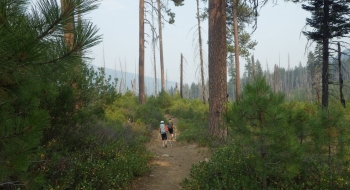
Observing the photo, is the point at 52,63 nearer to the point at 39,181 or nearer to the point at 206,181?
the point at 39,181

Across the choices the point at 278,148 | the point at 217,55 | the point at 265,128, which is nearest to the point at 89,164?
Result: the point at 265,128

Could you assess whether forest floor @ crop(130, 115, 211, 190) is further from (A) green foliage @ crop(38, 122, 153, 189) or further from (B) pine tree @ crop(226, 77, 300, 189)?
(B) pine tree @ crop(226, 77, 300, 189)

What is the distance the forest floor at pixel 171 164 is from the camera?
A: 607cm

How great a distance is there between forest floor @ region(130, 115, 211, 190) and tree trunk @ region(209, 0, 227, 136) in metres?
1.45

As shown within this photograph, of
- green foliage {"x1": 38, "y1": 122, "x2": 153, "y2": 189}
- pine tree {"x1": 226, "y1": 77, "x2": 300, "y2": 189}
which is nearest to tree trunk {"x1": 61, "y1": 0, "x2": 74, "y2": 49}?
pine tree {"x1": 226, "y1": 77, "x2": 300, "y2": 189}

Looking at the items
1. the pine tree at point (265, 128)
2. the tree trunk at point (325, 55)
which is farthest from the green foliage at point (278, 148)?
the tree trunk at point (325, 55)

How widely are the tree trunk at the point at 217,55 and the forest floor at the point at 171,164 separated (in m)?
1.45

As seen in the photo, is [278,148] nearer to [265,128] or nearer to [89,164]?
[265,128]

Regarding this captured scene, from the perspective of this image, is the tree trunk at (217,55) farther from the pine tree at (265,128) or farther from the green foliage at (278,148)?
the pine tree at (265,128)

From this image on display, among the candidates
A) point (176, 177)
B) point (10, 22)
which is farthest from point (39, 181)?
point (176, 177)

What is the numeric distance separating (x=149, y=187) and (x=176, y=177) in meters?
0.98

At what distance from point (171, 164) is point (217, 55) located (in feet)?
12.2

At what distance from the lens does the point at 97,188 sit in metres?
4.76

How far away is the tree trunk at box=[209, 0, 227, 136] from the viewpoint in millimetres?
7891
